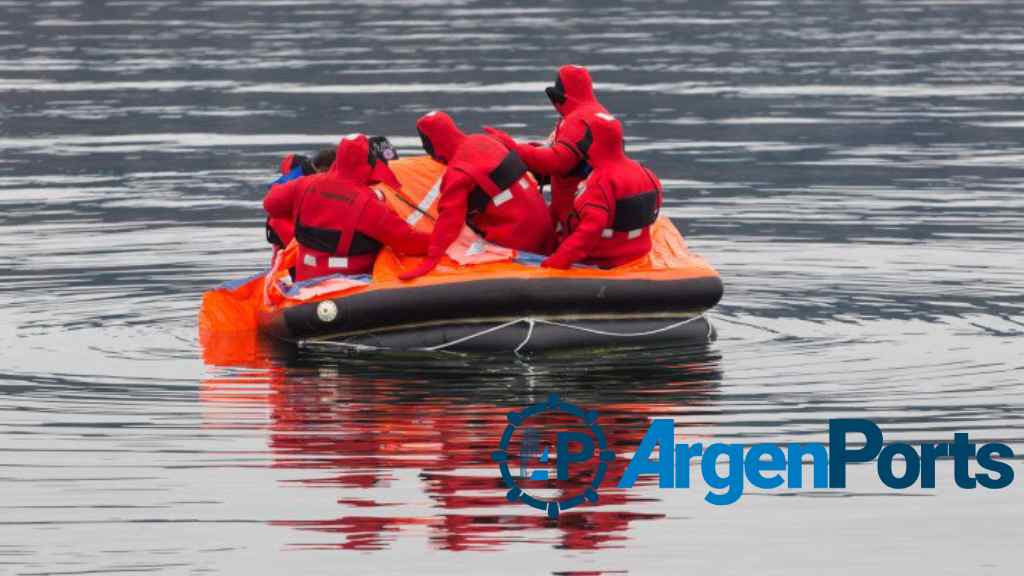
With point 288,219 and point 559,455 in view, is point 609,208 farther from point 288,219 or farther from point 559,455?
point 559,455

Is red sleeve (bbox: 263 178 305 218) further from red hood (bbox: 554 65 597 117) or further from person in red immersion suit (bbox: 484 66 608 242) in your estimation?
red hood (bbox: 554 65 597 117)

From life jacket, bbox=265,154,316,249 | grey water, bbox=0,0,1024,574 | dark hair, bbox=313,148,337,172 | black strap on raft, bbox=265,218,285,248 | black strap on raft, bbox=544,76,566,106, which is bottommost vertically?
grey water, bbox=0,0,1024,574

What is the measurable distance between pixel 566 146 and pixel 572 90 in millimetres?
573

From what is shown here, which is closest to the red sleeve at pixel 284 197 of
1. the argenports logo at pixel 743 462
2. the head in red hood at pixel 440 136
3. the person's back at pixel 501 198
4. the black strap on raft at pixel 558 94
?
the head in red hood at pixel 440 136

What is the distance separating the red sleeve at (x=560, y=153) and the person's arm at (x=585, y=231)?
1.67ft

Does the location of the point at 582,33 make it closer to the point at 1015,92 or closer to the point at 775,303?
the point at 1015,92

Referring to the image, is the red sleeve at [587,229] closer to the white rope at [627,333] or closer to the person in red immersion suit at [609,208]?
the person in red immersion suit at [609,208]

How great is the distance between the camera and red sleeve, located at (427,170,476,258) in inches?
588

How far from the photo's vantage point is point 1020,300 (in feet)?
55.6

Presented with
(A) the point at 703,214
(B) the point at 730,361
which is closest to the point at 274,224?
(B) the point at 730,361

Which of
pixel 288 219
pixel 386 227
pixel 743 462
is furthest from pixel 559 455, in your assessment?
pixel 288 219

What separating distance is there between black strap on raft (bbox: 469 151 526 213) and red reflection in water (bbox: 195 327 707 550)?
151 cm

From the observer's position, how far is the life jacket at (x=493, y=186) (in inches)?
592

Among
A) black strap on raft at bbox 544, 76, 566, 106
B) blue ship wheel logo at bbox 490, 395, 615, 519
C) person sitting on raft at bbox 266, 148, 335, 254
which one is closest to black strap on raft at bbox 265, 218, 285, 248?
person sitting on raft at bbox 266, 148, 335, 254
